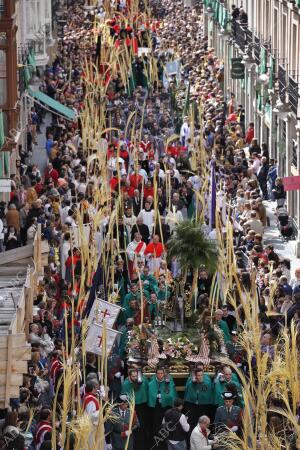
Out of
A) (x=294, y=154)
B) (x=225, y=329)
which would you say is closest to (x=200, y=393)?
(x=225, y=329)

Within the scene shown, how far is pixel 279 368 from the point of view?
22.8 metres

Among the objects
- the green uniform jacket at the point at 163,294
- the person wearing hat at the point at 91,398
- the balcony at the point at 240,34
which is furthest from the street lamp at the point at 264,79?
the person wearing hat at the point at 91,398

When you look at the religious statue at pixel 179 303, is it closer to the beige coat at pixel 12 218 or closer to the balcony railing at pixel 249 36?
the beige coat at pixel 12 218

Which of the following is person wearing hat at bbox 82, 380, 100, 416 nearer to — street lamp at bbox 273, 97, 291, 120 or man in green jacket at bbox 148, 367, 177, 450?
man in green jacket at bbox 148, 367, 177, 450

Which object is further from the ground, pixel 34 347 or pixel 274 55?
pixel 274 55

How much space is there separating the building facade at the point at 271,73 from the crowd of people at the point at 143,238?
665mm

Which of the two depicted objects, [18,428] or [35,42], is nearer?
[18,428]

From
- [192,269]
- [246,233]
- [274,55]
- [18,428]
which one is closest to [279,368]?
[18,428]

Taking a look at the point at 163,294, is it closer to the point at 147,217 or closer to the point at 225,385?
the point at 225,385

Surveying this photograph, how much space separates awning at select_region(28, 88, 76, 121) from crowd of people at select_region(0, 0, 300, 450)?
0.38 m

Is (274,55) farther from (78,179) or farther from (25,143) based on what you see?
(78,179)

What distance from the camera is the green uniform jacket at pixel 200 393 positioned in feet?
85.7

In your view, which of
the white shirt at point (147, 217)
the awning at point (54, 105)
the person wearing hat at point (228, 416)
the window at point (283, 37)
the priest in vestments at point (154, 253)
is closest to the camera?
the person wearing hat at point (228, 416)

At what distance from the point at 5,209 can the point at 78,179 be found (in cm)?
258
